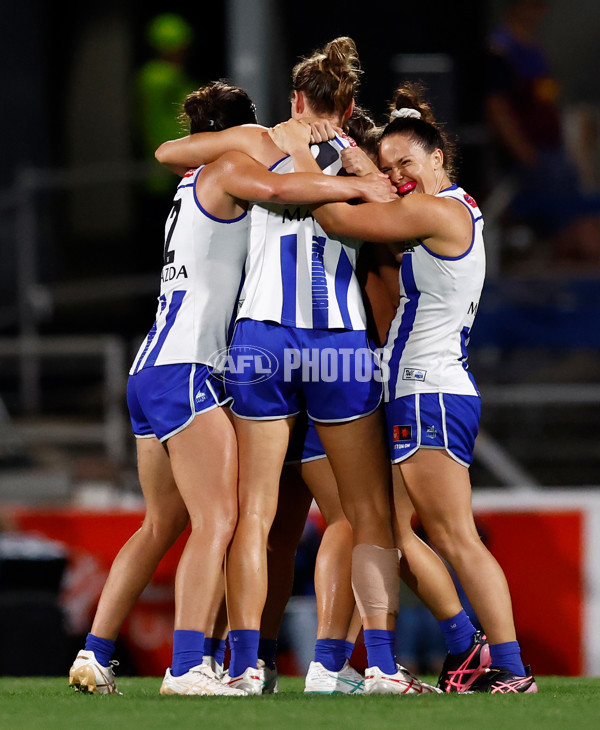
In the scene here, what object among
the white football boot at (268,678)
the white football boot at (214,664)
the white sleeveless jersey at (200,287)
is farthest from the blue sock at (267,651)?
the white sleeveless jersey at (200,287)

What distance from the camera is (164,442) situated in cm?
444

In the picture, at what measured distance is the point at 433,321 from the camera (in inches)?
174

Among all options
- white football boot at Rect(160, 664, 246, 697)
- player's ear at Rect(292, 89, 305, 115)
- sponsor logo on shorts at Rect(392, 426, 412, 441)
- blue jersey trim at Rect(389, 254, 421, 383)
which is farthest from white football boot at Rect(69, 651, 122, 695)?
player's ear at Rect(292, 89, 305, 115)

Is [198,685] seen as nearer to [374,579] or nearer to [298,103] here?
[374,579]

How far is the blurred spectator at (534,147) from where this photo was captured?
8867 millimetres

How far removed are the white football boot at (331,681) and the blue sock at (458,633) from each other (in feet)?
1.13

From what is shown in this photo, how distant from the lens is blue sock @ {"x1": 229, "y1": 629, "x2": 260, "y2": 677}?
425cm

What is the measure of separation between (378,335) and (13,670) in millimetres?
3379

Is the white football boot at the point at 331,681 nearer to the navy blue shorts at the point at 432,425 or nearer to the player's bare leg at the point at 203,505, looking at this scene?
the player's bare leg at the point at 203,505

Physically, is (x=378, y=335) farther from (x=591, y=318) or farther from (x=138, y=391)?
(x=591, y=318)

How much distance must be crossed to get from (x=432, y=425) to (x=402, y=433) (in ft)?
0.35

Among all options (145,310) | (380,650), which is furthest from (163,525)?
(145,310)

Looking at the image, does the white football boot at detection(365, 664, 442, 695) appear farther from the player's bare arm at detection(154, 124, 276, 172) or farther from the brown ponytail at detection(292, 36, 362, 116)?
the brown ponytail at detection(292, 36, 362, 116)

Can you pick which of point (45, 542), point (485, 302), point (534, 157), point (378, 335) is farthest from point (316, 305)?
point (534, 157)
